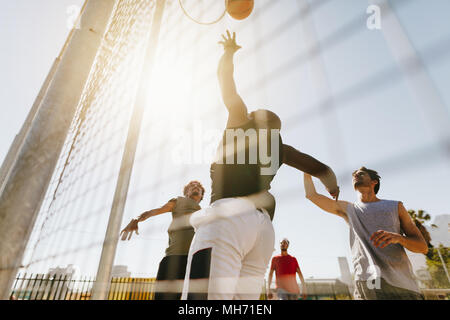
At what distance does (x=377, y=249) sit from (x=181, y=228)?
1625 millimetres

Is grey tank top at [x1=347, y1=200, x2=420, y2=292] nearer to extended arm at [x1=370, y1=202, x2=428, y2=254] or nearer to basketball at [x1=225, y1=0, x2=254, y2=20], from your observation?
extended arm at [x1=370, y1=202, x2=428, y2=254]

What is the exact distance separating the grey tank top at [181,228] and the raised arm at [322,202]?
1.13 meters

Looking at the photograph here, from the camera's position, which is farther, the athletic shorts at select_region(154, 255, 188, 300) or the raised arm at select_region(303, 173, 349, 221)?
the raised arm at select_region(303, 173, 349, 221)

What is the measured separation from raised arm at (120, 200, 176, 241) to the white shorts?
107 centimetres

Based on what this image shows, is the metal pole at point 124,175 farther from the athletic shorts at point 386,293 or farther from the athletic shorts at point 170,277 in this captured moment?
the athletic shorts at point 386,293

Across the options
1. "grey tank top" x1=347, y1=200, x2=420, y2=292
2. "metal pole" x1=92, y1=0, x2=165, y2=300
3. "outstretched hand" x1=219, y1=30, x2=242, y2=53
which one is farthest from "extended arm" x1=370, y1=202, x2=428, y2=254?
"metal pole" x1=92, y1=0, x2=165, y2=300

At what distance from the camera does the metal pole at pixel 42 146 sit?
173 cm

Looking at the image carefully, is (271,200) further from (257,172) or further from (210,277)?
(210,277)

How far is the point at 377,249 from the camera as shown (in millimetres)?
1860

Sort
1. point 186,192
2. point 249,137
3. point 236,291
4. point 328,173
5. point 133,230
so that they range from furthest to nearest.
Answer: point 186,192 < point 133,230 < point 328,173 < point 249,137 < point 236,291

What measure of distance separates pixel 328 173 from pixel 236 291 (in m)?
0.87

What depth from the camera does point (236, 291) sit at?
3.67 feet

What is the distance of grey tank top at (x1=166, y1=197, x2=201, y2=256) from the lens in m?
2.23
